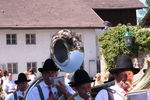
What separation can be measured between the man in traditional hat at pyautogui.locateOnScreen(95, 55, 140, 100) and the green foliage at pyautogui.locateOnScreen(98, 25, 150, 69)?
19353 mm

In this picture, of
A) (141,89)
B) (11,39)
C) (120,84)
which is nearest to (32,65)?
(11,39)

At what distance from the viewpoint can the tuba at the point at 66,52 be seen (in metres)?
6.46

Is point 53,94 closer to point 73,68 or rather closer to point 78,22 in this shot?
point 73,68

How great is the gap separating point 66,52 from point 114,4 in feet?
115

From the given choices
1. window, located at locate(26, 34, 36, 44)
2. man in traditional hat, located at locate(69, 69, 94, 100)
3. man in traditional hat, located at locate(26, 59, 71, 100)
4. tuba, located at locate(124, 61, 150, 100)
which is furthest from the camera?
window, located at locate(26, 34, 36, 44)

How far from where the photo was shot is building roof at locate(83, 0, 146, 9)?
40.9 meters

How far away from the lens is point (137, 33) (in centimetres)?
2477

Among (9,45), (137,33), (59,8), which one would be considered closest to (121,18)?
(59,8)

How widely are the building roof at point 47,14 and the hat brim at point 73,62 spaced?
2707cm

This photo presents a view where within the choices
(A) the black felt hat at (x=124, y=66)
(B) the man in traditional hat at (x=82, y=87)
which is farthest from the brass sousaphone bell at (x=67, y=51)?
(A) the black felt hat at (x=124, y=66)

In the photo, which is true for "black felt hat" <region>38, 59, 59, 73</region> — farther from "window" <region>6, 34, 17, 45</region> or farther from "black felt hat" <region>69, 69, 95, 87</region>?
"window" <region>6, 34, 17, 45</region>

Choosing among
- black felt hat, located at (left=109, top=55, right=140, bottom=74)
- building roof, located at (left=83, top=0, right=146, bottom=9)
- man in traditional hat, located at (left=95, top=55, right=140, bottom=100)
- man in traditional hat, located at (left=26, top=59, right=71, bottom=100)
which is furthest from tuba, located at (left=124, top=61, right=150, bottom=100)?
building roof, located at (left=83, top=0, right=146, bottom=9)

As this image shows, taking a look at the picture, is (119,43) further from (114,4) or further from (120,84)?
(120,84)

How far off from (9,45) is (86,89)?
27.9m
